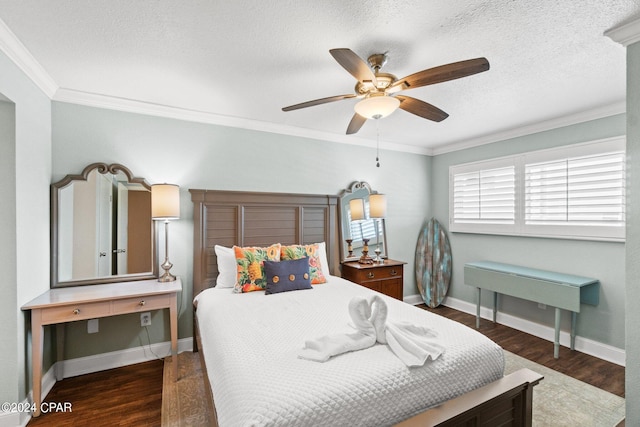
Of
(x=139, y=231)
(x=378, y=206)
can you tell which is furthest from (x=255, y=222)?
(x=378, y=206)

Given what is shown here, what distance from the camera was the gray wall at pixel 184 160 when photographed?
266 cm

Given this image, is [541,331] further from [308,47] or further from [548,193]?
[308,47]

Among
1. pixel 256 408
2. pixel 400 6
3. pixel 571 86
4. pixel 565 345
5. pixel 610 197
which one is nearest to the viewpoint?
pixel 256 408

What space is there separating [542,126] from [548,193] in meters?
0.76

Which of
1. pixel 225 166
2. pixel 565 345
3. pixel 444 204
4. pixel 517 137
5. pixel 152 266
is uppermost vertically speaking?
pixel 517 137

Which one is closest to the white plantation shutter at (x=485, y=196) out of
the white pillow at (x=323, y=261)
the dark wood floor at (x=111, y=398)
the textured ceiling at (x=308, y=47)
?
the textured ceiling at (x=308, y=47)

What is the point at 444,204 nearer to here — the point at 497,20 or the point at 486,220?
the point at 486,220

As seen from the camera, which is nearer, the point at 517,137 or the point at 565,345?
the point at 565,345

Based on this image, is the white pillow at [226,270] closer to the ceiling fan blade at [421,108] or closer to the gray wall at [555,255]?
the ceiling fan blade at [421,108]

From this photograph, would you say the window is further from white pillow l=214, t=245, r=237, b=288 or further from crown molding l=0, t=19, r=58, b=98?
crown molding l=0, t=19, r=58, b=98

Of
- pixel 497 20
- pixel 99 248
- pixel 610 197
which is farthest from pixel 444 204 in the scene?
pixel 99 248

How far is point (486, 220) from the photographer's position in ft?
13.3

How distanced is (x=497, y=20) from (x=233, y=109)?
7.55 ft

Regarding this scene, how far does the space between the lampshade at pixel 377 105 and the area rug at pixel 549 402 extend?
2.16 meters
